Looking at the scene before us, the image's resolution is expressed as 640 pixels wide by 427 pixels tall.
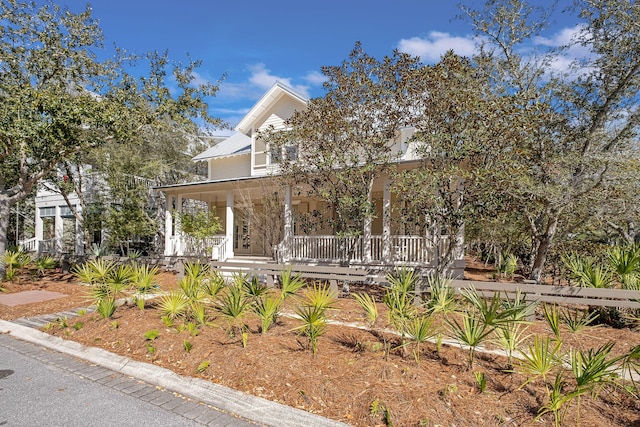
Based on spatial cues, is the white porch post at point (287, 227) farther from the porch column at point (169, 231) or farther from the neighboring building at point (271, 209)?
the porch column at point (169, 231)

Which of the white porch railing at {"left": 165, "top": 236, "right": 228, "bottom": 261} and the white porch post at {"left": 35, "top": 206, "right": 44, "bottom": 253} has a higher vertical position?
the white porch post at {"left": 35, "top": 206, "right": 44, "bottom": 253}

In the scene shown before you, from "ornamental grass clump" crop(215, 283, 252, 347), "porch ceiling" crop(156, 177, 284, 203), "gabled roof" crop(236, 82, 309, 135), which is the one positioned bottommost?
"ornamental grass clump" crop(215, 283, 252, 347)

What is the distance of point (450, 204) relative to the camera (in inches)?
383

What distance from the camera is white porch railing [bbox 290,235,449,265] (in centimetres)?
1227

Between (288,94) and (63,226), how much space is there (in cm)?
1708

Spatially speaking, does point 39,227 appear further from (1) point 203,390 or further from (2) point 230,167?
(1) point 203,390

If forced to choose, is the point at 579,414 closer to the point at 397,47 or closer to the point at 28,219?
the point at 397,47

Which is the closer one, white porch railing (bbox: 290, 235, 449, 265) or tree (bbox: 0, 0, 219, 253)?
tree (bbox: 0, 0, 219, 253)

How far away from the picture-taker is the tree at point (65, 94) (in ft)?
33.3

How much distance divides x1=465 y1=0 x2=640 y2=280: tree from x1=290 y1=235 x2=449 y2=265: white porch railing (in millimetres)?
3053

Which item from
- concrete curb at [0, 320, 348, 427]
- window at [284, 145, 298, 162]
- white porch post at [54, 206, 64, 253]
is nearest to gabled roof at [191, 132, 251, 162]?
window at [284, 145, 298, 162]

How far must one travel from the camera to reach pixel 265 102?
16875 millimetres

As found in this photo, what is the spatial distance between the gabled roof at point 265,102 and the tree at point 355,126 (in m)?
4.15

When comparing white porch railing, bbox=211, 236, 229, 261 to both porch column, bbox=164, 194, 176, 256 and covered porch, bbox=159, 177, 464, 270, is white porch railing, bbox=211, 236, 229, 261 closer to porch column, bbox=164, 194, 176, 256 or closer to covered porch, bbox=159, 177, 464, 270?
covered porch, bbox=159, 177, 464, 270
